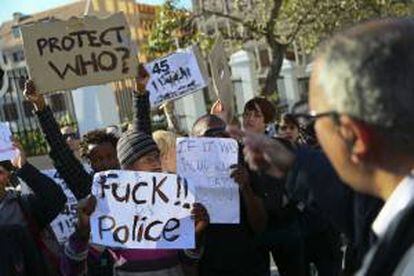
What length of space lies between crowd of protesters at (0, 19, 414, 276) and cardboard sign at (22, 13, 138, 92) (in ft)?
1.34

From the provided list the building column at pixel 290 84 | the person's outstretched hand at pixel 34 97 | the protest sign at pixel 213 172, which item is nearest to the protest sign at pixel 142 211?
the protest sign at pixel 213 172

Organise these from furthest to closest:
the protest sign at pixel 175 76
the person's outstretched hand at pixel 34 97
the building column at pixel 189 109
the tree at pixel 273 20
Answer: the tree at pixel 273 20 → the building column at pixel 189 109 → the protest sign at pixel 175 76 → the person's outstretched hand at pixel 34 97

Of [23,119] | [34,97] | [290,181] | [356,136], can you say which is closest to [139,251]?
[34,97]

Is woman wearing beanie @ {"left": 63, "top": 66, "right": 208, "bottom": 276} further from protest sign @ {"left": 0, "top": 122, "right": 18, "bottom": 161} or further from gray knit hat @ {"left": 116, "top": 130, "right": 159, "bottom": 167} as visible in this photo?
protest sign @ {"left": 0, "top": 122, "right": 18, "bottom": 161}

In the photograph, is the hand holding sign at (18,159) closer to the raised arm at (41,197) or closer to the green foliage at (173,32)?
the raised arm at (41,197)

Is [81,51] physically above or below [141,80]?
above

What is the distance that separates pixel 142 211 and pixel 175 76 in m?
3.44

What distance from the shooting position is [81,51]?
5.66 metres

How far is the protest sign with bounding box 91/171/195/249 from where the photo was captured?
3838 mm

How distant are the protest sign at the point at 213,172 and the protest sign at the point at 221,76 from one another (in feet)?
6.34

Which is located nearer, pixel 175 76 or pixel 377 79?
pixel 377 79

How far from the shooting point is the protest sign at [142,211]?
3838mm

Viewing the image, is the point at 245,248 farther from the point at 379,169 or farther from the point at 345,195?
the point at 379,169

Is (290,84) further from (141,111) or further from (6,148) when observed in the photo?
(6,148)
